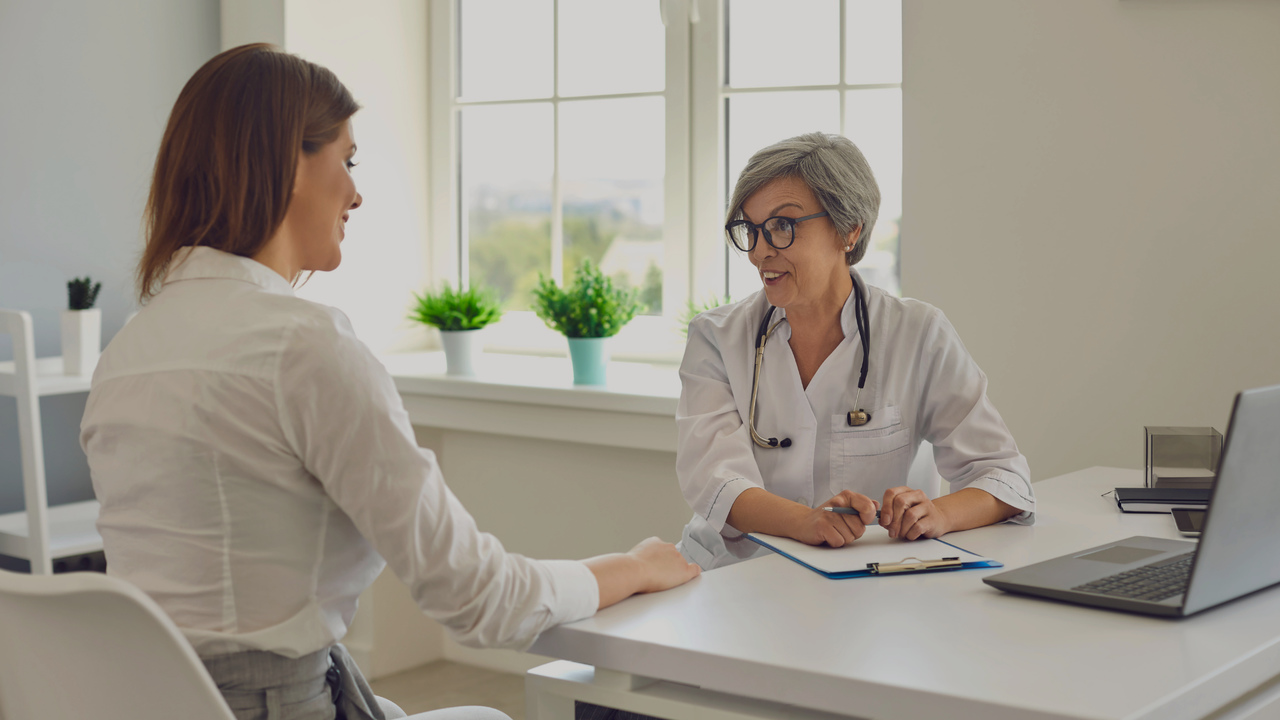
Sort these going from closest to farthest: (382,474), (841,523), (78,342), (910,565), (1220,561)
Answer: (382,474) → (1220,561) → (910,565) → (841,523) → (78,342)

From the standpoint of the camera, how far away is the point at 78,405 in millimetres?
3092

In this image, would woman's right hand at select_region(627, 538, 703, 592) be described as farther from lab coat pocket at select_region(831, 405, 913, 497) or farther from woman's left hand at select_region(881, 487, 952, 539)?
lab coat pocket at select_region(831, 405, 913, 497)

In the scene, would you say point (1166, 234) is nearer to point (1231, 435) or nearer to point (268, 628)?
point (1231, 435)

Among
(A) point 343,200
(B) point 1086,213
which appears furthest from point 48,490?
(B) point 1086,213

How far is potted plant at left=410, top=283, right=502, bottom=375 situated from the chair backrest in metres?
2.13

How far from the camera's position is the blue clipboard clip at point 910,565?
53.2 inches

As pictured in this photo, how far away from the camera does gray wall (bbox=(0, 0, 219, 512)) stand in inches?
115

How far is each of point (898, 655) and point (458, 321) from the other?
221cm

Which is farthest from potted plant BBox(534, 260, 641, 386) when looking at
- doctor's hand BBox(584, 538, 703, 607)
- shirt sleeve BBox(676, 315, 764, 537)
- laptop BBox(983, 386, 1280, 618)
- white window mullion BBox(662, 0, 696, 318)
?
laptop BBox(983, 386, 1280, 618)

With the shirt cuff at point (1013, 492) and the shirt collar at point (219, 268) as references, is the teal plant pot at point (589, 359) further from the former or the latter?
the shirt collar at point (219, 268)

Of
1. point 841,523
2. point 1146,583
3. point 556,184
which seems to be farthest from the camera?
point 556,184

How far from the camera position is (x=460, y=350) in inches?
122

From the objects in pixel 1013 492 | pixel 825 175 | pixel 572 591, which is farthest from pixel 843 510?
pixel 825 175

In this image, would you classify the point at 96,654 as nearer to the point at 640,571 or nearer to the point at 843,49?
the point at 640,571
